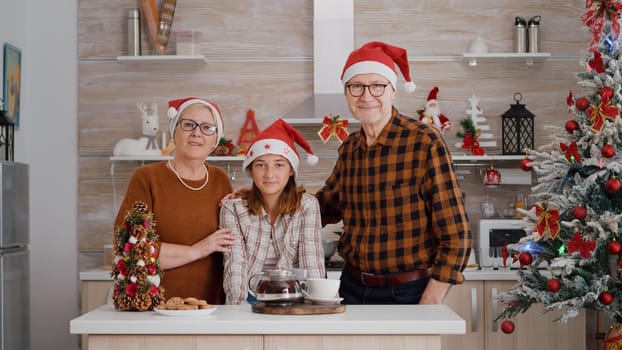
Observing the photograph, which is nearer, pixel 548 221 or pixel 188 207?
pixel 188 207

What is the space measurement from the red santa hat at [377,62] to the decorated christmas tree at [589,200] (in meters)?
0.95

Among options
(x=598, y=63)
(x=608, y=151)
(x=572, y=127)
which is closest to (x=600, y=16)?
(x=598, y=63)

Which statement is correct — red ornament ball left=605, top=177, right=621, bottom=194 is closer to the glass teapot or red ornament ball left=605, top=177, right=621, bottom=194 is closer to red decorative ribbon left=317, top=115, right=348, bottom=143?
red decorative ribbon left=317, top=115, right=348, bottom=143

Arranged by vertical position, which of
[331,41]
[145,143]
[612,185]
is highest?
[331,41]

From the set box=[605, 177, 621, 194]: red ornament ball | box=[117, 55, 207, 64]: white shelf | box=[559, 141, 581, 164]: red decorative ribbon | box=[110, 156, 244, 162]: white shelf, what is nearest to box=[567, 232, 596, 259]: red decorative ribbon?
box=[605, 177, 621, 194]: red ornament ball

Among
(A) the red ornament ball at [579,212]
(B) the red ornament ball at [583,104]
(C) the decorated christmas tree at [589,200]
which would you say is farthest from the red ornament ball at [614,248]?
(B) the red ornament ball at [583,104]

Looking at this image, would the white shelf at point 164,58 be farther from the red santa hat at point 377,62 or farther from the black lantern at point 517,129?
the red santa hat at point 377,62

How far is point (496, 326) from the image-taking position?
438 cm

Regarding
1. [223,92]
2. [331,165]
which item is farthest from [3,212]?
[331,165]

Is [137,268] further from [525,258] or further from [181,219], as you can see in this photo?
[525,258]

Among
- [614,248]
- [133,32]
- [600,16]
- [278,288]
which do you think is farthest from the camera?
[133,32]

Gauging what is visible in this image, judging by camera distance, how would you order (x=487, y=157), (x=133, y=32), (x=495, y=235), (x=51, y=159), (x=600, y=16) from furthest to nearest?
(x=51, y=159) → (x=133, y=32) → (x=487, y=157) → (x=495, y=235) → (x=600, y=16)

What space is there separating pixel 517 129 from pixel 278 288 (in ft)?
Answer: 9.19

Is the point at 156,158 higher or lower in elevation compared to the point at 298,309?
higher
